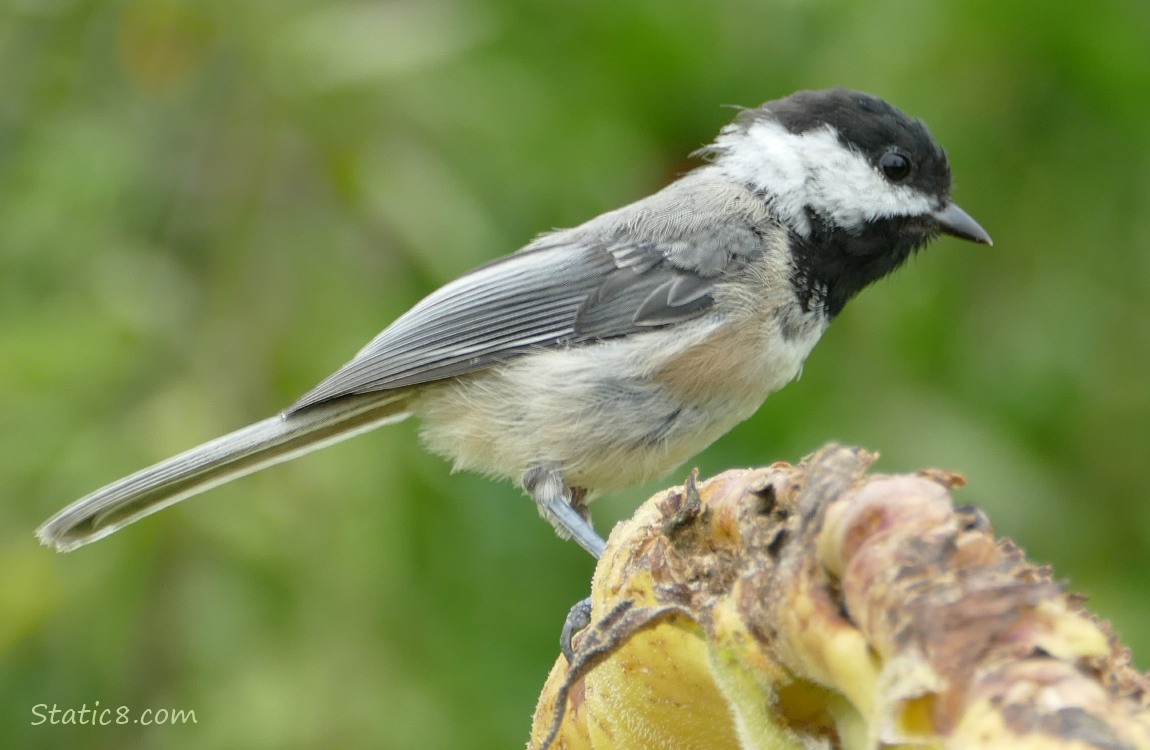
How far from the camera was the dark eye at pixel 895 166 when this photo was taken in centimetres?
261

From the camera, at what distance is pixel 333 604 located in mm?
2381

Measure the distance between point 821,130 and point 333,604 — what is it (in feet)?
4.81

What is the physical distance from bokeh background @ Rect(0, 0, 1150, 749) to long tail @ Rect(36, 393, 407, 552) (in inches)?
2.1

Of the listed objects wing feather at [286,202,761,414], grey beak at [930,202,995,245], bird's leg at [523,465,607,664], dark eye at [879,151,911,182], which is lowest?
bird's leg at [523,465,607,664]

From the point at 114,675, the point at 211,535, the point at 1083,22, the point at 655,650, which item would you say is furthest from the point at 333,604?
the point at 1083,22

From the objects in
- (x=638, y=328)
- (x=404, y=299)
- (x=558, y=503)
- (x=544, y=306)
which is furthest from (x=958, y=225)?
(x=404, y=299)

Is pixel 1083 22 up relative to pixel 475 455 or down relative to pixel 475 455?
up

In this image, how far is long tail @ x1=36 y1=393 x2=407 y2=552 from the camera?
2312mm

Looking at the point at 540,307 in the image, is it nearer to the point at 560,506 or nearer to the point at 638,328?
the point at 638,328

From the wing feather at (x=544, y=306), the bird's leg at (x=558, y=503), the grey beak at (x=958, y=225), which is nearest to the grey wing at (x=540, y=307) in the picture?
the wing feather at (x=544, y=306)

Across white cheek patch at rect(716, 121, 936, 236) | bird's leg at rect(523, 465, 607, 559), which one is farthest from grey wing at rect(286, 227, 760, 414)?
bird's leg at rect(523, 465, 607, 559)

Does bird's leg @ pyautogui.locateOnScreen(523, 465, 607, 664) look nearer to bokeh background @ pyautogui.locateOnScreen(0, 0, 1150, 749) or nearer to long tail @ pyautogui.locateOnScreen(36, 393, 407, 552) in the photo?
bokeh background @ pyautogui.locateOnScreen(0, 0, 1150, 749)

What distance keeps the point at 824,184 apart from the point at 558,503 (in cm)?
92

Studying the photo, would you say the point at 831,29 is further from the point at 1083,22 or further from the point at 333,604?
the point at 333,604
